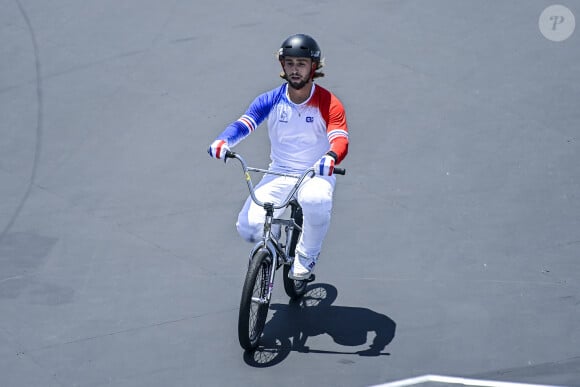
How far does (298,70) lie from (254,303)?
6.07 feet

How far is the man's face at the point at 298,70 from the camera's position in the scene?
821 centimetres

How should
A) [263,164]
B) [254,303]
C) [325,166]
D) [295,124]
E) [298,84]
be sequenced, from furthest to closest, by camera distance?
[263,164] → [295,124] → [298,84] → [254,303] → [325,166]

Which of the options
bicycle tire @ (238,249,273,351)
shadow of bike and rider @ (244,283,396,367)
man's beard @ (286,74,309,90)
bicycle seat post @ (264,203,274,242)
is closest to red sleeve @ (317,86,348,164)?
man's beard @ (286,74,309,90)

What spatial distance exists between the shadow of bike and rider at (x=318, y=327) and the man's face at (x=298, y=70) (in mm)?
1841

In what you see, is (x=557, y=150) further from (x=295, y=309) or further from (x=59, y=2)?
(x=59, y=2)

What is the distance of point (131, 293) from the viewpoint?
8914 millimetres

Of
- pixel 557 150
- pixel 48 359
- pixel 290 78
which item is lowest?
pixel 48 359

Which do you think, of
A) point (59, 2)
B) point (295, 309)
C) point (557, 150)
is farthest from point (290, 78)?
point (59, 2)

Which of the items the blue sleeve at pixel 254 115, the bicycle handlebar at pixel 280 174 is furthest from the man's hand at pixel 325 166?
the blue sleeve at pixel 254 115

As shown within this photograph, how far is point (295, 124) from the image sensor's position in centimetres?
844

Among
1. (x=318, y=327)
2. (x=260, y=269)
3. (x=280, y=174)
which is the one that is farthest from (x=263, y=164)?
(x=260, y=269)

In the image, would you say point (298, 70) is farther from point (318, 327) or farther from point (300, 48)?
point (318, 327)

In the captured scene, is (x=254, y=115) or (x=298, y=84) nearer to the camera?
(x=298, y=84)

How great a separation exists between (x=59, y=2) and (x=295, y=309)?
24.8 ft
